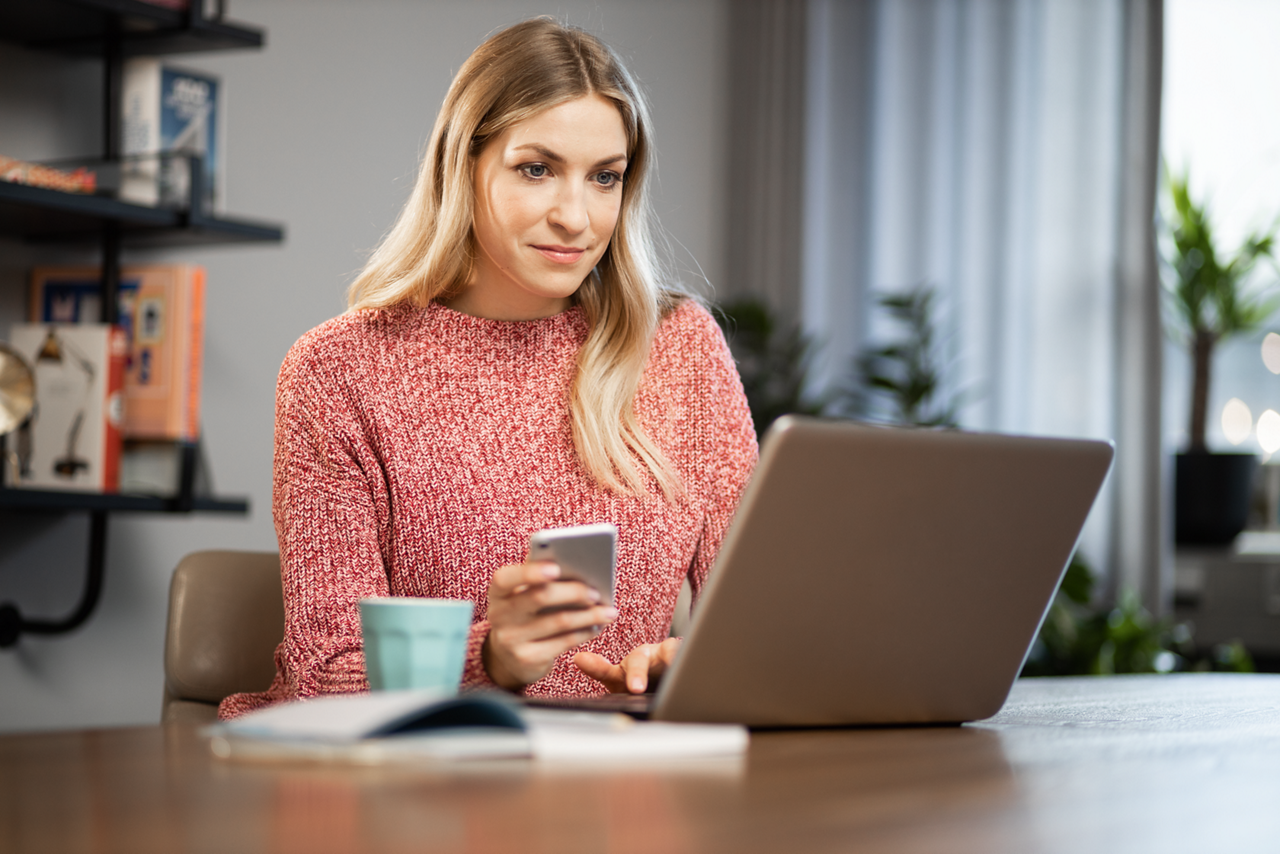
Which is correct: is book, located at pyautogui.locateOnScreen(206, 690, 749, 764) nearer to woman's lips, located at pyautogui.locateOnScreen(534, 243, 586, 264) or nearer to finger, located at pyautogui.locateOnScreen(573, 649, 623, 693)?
finger, located at pyautogui.locateOnScreen(573, 649, 623, 693)

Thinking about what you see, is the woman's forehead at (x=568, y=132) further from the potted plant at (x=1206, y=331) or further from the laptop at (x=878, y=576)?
the potted plant at (x=1206, y=331)

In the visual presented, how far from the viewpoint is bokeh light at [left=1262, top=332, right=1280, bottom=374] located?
11.5 feet

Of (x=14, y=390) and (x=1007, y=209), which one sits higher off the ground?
(x=1007, y=209)

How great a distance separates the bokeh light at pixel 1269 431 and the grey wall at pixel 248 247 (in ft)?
6.38

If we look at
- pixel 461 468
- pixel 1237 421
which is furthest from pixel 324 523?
pixel 1237 421

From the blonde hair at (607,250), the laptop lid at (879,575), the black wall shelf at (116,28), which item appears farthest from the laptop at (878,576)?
the black wall shelf at (116,28)

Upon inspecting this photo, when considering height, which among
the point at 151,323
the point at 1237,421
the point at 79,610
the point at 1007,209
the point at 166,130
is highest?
the point at 1007,209

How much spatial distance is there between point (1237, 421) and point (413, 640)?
326 centimetres

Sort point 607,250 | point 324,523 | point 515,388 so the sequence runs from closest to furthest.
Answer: point 324,523, point 515,388, point 607,250

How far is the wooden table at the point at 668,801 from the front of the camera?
0.52 m

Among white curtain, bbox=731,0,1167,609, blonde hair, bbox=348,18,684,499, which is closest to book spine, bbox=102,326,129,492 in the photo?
blonde hair, bbox=348,18,684,499

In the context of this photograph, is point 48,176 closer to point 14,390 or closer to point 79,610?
point 14,390

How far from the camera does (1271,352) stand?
3.51 m

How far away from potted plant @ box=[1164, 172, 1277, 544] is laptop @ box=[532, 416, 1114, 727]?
8.47 feet
